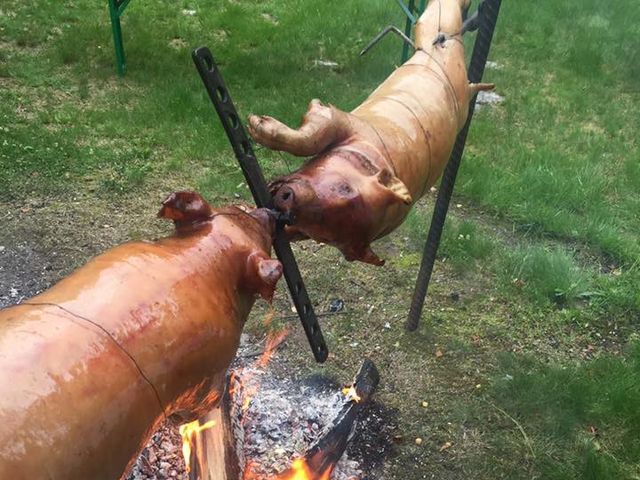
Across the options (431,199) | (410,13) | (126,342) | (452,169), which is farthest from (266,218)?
(410,13)

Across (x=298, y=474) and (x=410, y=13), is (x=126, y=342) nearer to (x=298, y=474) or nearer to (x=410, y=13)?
(x=298, y=474)

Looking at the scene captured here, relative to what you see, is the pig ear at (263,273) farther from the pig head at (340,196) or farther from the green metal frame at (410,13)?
the green metal frame at (410,13)

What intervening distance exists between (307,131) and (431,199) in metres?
3.12

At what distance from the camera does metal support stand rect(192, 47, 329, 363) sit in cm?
137

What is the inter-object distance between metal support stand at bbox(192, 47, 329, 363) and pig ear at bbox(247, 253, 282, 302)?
161 mm

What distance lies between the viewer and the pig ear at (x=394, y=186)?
160cm

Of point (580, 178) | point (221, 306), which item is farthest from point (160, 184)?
point (221, 306)

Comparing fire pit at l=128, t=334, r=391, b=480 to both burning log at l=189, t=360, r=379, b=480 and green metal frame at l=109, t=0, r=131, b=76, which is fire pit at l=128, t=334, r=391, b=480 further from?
green metal frame at l=109, t=0, r=131, b=76

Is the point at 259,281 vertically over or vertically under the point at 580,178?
over

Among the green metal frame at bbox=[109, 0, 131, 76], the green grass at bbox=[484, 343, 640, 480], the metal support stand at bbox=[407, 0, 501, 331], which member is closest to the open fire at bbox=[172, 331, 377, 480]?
the metal support stand at bbox=[407, 0, 501, 331]

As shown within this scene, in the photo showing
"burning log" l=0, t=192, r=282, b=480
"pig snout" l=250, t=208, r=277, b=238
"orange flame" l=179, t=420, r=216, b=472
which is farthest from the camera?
"orange flame" l=179, t=420, r=216, b=472

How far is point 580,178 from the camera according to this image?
15.6ft

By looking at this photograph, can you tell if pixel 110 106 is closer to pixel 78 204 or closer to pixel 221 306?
pixel 78 204

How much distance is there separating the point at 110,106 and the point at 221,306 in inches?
170
